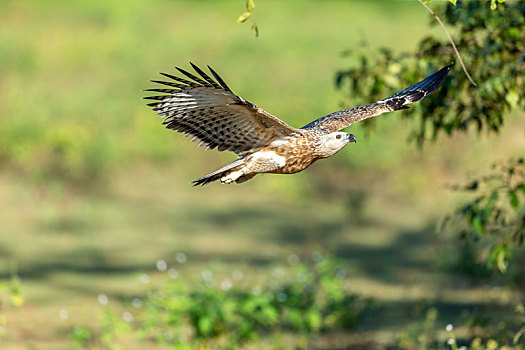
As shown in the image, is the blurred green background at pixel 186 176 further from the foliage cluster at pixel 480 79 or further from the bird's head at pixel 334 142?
the bird's head at pixel 334 142

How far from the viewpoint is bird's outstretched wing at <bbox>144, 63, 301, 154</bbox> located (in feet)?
14.3

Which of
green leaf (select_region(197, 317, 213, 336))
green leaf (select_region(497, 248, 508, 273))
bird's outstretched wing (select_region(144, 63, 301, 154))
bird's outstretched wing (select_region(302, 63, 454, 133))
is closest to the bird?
bird's outstretched wing (select_region(144, 63, 301, 154))

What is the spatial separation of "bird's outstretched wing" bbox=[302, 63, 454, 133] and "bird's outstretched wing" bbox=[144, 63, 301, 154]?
0.38 m

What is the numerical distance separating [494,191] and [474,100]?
2.27 feet

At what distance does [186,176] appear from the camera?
14.6m

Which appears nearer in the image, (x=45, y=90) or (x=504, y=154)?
(x=504, y=154)

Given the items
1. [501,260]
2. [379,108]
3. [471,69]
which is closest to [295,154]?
[379,108]

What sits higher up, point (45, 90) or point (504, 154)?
point (45, 90)

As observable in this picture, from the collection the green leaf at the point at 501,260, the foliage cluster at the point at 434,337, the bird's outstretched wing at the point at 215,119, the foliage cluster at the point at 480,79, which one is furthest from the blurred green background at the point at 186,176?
the bird's outstretched wing at the point at 215,119

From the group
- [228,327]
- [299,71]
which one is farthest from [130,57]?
[228,327]

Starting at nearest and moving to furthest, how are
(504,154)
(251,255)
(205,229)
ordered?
(251,255) → (205,229) → (504,154)

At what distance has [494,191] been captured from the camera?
18.0 ft

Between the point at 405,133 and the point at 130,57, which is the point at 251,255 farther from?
the point at 130,57

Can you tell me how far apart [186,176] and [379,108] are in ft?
32.3
